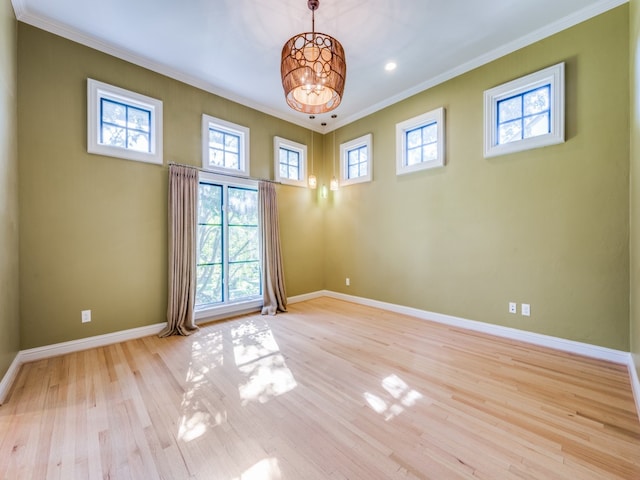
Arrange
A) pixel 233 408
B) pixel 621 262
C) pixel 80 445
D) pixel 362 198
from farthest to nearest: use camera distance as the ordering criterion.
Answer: pixel 362 198 → pixel 621 262 → pixel 233 408 → pixel 80 445

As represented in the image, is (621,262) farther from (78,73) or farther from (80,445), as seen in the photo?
(78,73)

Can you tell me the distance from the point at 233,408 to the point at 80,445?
35.4 inches

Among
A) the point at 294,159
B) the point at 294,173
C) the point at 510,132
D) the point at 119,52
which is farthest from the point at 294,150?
the point at 510,132

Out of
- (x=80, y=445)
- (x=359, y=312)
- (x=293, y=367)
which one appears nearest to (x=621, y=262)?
(x=359, y=312)

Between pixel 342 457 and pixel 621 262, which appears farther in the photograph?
Result: pixel 621 262

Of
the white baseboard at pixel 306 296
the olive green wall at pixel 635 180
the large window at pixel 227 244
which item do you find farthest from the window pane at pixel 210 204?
the olive green wall at pixel 635 180

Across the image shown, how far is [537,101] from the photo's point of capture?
3.09m

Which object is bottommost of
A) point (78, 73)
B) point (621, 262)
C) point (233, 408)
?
point (233, 408)

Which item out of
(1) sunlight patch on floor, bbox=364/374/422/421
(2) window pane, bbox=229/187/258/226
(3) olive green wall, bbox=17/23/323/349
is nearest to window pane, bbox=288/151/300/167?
(2) window pane, bbox=229/187/258/226

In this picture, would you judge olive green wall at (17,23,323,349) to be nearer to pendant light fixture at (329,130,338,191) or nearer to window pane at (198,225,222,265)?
window pane at (198,225,222,265)

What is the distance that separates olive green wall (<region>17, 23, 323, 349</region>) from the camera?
2750mm

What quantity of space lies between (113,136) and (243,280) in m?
2.67

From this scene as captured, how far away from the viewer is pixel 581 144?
2.77 metres

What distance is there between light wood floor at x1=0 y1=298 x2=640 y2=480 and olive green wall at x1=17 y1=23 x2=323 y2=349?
0.55 meters
